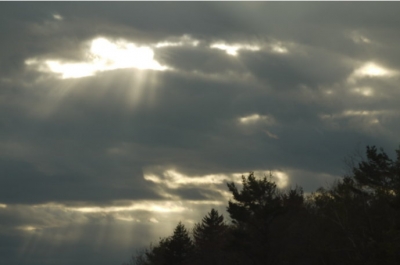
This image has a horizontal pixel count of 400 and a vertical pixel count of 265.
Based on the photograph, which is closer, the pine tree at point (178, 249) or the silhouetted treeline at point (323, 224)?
the silhouetted treeline at point (323, 224)

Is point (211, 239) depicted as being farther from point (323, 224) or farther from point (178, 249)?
point (323, 224)

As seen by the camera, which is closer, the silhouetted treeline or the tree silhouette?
the silhouetted treeline

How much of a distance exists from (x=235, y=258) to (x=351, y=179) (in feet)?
67.7

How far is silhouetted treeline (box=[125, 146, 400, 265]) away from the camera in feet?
182

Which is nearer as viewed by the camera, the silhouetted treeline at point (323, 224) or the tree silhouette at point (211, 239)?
the silhouetted treeline at point (323, 224)

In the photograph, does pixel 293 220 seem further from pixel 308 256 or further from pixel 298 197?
pixel 298 197

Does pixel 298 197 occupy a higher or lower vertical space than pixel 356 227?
higher

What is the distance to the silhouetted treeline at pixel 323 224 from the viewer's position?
2186 inches

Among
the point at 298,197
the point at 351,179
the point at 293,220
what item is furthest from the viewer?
the point at 298,197

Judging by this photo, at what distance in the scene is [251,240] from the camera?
73.3 meters

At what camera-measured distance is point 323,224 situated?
6594 cm

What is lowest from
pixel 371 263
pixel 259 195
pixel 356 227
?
pixel 371 263

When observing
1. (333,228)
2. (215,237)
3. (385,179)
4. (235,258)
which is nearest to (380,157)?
(385,179)

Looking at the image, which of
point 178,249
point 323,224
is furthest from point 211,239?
point 323,224
